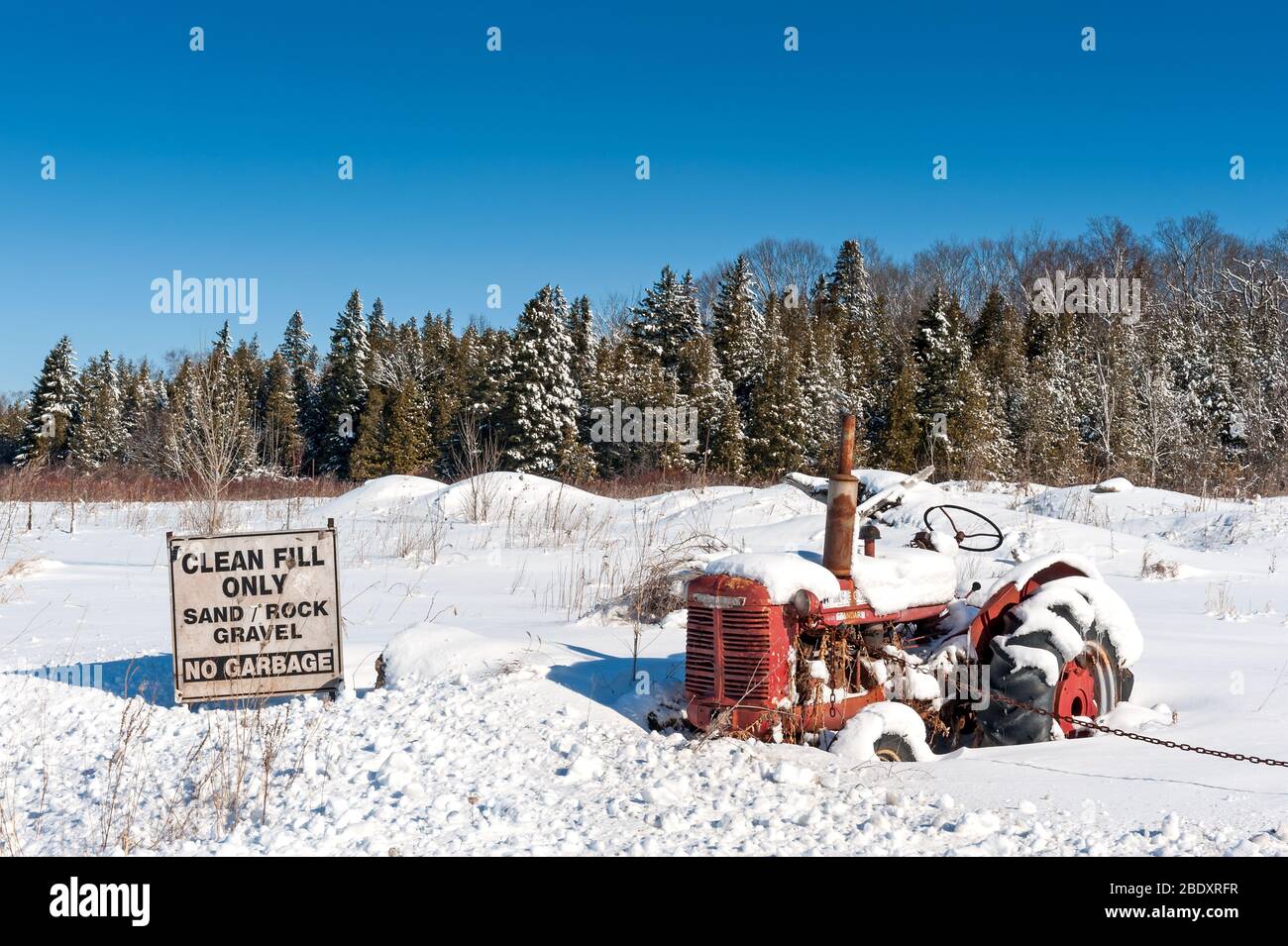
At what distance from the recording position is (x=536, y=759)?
14.8 feet

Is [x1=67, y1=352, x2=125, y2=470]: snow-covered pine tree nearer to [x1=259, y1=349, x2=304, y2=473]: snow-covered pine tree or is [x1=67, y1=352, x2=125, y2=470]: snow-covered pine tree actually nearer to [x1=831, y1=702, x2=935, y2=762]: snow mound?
[x1=259, y1=349, x2=304, y2=473]: snow-covered pine tree

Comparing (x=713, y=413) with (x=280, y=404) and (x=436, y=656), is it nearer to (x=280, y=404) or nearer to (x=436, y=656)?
(x=280, y=404)

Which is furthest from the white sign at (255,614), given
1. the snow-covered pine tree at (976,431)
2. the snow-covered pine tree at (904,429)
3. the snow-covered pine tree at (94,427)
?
the snow-covered pine tree at (94,427)

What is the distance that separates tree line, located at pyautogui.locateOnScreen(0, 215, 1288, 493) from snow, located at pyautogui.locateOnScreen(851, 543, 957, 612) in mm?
19837

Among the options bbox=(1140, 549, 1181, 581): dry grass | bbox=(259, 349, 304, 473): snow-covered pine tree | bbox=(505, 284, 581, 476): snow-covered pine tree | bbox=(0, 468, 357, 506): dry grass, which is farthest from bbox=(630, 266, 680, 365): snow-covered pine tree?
bbox=(1140, 549, 1181, 581): dry grass

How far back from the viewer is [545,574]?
10344 millimetres

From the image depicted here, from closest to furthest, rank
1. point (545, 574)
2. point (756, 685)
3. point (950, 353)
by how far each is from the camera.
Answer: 1. point (756, 685)
2. point (545, 574)
3. point (950, 353)

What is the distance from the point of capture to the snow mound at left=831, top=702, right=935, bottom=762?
450cm

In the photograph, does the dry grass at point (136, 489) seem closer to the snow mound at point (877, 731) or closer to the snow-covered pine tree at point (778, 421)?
the snow mound at point (877, 731)

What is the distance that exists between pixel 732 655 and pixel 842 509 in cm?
92

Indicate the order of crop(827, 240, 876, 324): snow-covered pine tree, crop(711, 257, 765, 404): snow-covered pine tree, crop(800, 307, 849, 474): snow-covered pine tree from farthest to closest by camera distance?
1. crop(827, 240, 876, 324): snow-covered pine tree
2. crop(711, 257, 765, 404): snow-covered pine tree
3. crop(800, 307, 849, 474): snow-covered pine tree

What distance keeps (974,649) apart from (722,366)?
38.8 metres
